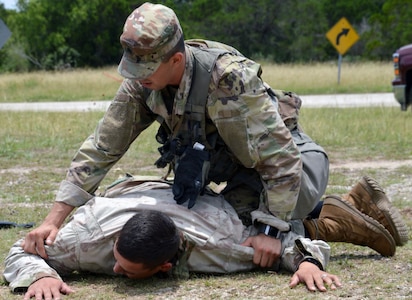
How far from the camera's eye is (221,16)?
37719 millimetres

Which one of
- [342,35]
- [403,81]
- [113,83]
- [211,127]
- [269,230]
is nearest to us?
[269,230]

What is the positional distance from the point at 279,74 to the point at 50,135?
15.7m

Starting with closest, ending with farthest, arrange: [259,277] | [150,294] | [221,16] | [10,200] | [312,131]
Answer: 1. [150,294]
2. [259,277]
3. [10,200]
4. [312,131]
5. [221,16]

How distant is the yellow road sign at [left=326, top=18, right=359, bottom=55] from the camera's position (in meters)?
24.2

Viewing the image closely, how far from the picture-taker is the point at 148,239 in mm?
3441

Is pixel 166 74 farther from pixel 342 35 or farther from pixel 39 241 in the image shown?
pixel 342 35

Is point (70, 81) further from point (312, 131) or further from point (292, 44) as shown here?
point (292, 44)

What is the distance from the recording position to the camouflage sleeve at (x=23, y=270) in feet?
11.7

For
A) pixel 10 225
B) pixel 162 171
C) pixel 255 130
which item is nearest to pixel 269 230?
pixel 255 130

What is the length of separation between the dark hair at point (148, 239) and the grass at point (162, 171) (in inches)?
6.7

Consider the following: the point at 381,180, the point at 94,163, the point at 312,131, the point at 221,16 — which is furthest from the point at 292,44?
the point at 94,163

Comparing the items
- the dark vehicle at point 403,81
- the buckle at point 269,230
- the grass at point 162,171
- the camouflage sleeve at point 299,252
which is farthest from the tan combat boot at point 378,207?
the dark vehicle at point 403,81

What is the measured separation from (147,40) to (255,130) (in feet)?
2.16

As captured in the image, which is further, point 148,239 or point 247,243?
point 247,243
